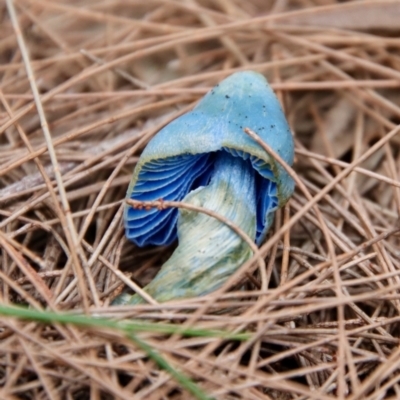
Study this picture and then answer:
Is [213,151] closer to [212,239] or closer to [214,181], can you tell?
[214,181]

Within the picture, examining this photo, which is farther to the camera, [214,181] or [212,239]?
[214,181]

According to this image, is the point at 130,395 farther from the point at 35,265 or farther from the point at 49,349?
the point at 35,265

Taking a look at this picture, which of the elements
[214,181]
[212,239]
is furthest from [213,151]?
[212,239]
